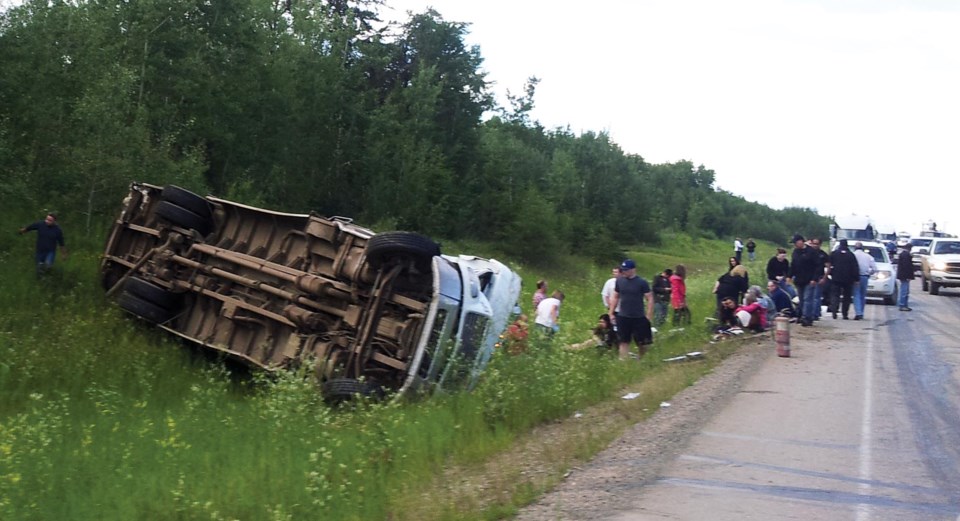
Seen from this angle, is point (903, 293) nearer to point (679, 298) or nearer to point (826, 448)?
point (679, 298)

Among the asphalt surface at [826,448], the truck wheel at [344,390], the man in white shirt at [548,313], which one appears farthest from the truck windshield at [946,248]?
the truck wheel at [344,390]

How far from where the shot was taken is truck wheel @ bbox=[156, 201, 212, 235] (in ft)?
48.4

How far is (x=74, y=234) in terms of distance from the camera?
69.1 ft

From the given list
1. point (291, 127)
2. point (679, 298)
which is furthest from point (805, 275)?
point (291, 127)

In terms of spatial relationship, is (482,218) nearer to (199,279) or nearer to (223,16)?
(223,16)

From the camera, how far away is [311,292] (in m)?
12.8

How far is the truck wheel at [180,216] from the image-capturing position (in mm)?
14758

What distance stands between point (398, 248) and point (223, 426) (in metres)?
3.08

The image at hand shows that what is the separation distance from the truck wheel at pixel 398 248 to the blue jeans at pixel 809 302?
11.4 m

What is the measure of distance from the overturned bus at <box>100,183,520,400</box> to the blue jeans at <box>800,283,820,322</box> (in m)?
8.86

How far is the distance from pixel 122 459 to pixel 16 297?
9.80 meters

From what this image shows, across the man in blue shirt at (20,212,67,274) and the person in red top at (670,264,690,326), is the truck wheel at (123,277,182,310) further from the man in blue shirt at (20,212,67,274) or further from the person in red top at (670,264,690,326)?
the person in red top at (670,264,690,326)

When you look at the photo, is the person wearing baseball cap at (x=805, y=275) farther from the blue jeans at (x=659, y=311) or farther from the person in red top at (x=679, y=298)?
the blue jeans at (x=659, y=311)

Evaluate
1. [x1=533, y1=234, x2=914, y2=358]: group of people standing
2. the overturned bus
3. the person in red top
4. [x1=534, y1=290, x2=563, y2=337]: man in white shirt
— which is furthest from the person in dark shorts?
the person in red top
